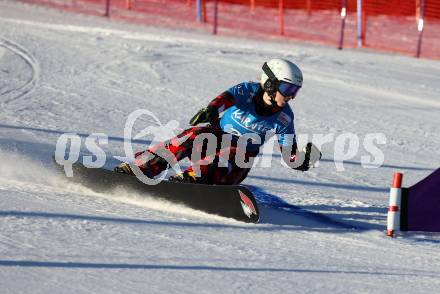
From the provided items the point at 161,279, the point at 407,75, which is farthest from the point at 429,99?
the point at 161,279

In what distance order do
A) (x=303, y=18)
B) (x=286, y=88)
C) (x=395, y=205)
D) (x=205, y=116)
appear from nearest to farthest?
(x=205, y=116) → (x=395, y=205) → (x=286, y=88) → (x=303, y=18)

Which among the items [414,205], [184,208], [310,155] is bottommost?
[184,208]

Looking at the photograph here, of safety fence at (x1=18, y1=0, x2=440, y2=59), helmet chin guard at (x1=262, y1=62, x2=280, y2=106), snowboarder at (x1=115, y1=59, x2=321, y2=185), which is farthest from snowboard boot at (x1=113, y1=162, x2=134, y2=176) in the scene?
safety fence at (x1=18, y1=0, x2=440, y2=59)

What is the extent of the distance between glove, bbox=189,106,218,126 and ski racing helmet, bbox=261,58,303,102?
60 cm

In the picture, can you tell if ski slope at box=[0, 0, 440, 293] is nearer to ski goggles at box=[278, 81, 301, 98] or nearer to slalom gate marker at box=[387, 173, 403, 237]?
slalom gate marker at box=[387, 173, 403, 237]

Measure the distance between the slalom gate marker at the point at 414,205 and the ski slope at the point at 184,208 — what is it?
13 centimetres

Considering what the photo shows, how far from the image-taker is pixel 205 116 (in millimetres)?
7805

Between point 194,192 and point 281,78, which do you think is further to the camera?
point 281,78

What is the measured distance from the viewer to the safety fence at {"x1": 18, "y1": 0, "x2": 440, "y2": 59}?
2211cm

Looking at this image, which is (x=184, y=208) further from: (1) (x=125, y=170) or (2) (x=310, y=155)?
(2) (x=310, y=155)

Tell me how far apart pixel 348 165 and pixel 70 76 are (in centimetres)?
548

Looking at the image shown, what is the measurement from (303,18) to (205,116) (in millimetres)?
18089

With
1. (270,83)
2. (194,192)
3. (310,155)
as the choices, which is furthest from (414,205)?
(194,192)

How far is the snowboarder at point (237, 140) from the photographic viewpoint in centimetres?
834
